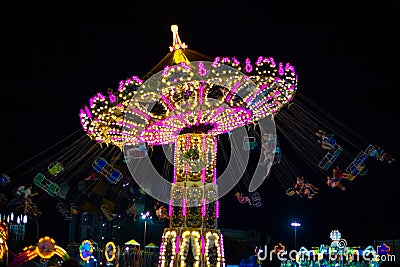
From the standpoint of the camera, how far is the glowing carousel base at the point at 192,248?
12.3 metres

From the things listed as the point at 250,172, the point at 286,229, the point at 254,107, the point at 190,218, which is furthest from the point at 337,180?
the point at 286,229

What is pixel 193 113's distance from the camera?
41.1ft

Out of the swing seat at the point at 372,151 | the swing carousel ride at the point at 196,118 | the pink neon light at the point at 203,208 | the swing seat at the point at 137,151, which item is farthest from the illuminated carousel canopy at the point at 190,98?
the swing seat at the point at 137,151

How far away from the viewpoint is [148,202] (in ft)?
99.7

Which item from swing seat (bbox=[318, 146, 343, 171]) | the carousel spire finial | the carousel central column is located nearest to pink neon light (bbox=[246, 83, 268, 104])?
the carousel central column

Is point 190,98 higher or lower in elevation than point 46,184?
higher

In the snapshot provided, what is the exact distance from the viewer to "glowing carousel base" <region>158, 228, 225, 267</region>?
40.2 feet

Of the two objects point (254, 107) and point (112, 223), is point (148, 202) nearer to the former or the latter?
point (112, 223)

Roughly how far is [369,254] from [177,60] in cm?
1173

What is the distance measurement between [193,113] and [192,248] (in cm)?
332

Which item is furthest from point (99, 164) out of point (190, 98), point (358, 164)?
point (358, 164)

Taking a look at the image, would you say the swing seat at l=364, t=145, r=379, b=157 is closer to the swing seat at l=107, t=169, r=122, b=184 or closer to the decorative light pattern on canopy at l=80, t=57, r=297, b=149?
the decorative light pattern on canopy at l=80, t=57, r=297, b=149

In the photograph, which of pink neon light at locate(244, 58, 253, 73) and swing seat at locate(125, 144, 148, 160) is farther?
swing seat at locate(125, 144, 148, 160)

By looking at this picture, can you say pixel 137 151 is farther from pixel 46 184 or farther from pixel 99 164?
pixel 46 184
